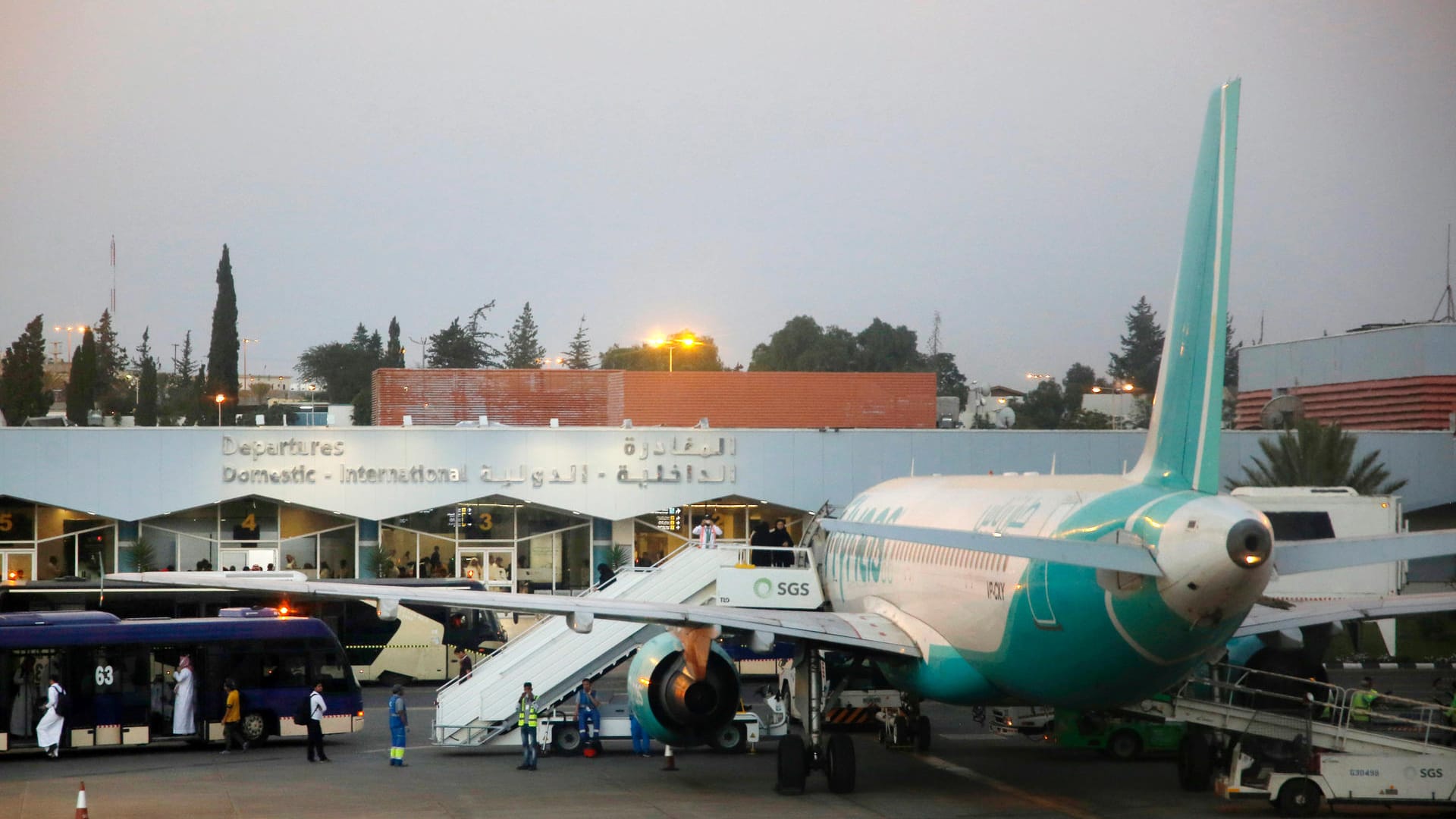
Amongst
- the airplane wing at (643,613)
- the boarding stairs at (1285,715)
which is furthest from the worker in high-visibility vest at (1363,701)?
the airplane wing at (643,613)

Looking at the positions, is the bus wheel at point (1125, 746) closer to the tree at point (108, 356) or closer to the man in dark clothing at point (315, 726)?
the man in dark clothing at point (315, 726)

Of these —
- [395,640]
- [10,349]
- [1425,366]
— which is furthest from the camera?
[10,349]

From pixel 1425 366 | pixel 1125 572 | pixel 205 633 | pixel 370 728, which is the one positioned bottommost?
pixel 370 728

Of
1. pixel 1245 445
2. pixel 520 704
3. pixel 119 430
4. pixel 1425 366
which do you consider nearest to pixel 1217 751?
pixel 520 704

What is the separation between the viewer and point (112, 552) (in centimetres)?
4694

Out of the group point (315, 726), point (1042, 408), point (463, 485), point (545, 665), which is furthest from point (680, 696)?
point (1042, 408)

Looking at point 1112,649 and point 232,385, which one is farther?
point 232,385

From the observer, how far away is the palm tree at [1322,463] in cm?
4744

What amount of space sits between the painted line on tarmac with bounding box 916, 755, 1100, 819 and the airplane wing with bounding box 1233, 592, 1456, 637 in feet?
10.8

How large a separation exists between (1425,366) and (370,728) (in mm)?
42255

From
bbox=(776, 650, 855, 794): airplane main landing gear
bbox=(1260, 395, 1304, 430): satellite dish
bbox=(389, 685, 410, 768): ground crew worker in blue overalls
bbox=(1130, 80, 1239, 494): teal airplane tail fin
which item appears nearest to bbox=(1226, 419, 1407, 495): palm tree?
bbox=(1260, 395, 1304, 430): satellite dish

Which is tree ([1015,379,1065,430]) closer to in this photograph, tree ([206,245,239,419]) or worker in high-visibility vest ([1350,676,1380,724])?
tree ([206,245,239,419])

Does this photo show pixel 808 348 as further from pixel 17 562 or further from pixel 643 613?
pixel 643 613

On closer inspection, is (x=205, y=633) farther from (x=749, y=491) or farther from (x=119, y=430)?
(x=749, y=491)
